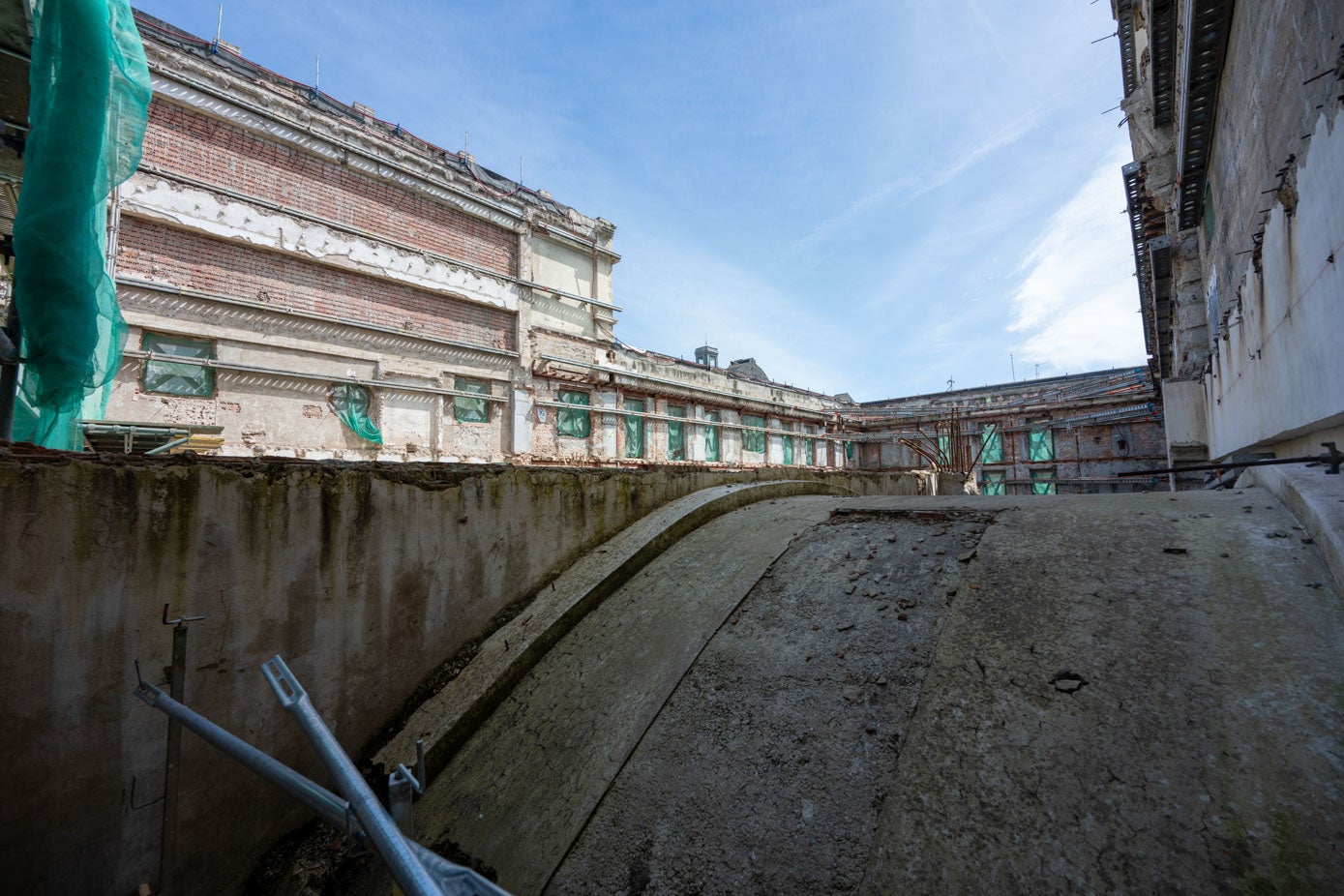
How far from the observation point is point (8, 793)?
7.18ft

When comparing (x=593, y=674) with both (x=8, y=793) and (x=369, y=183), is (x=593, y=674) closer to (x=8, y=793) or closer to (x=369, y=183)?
(x=8, y=793)

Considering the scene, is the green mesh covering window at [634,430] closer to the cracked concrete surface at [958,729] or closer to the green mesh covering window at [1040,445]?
the cracked concrete surface at [958,729]

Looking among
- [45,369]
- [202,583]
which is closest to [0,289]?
[45,369]

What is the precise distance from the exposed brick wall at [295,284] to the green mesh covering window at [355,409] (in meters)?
1.57

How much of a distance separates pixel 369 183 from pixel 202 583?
12.5 metres

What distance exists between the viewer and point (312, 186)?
11.4 m

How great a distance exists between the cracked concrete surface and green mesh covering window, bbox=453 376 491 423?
1062cm

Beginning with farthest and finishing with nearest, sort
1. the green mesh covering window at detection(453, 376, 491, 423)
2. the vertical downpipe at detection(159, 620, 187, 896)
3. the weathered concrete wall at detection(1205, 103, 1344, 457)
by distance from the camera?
the green mesh covering window at detection(453, 376, 491, 423) < the weathered concrete wall at detection(1205, 103, 1344, 457) < the vertical downpipe at detection(159, 620, 187, 896)

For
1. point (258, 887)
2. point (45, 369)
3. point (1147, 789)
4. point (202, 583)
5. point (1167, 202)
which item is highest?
point (1167, 202)

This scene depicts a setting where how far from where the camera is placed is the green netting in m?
3.12

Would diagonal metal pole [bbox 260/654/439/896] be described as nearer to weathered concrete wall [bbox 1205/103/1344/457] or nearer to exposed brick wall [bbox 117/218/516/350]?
weathered concrete wall [bbox 1205/103/1344/457]

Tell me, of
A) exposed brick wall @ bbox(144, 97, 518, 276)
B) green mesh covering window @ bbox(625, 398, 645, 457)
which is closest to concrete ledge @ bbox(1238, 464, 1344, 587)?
green mesh covering window @ bbox(625, 398, 645, 457)

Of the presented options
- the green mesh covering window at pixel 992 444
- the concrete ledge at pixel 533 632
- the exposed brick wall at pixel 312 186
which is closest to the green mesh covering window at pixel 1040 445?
the green mesh covering window at pixel 992 444

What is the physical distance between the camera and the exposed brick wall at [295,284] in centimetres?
947
